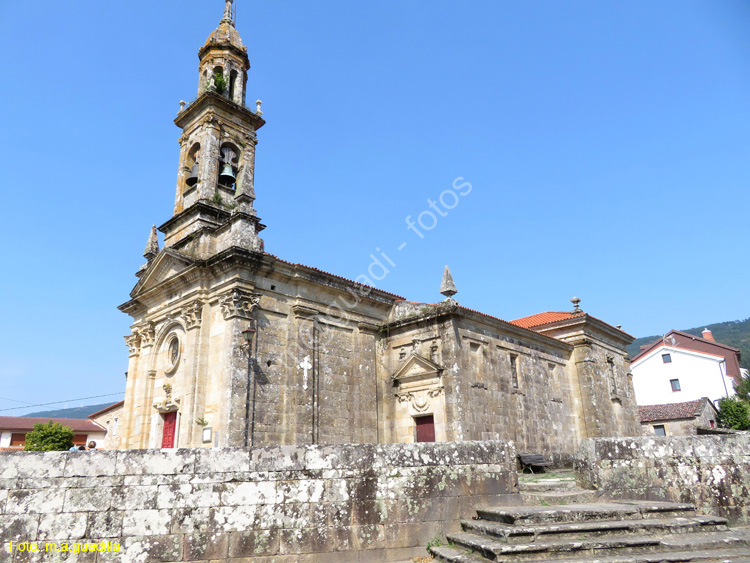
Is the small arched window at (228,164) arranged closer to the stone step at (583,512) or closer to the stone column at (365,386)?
the stone column at (365,386)

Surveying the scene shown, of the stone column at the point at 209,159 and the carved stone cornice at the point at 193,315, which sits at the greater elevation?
the stone column at the point at 209,159

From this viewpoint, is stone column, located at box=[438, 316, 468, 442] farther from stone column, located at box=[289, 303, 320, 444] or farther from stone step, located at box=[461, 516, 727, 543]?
stone step, located at box=[461, 516, 727, 543]

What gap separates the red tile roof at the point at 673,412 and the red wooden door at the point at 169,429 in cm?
3289

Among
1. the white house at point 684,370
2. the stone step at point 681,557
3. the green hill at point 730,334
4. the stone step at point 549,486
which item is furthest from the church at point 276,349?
the green hill at point 730,334

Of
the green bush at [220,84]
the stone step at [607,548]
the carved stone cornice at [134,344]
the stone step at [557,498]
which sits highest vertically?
the green bush at [220,84]

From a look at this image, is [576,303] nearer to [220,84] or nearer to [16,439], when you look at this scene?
[220,84]

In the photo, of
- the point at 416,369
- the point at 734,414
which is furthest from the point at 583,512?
the point at 734,414

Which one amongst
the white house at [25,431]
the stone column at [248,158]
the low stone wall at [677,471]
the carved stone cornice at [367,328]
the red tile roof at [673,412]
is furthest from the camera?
the white house at [25,431]

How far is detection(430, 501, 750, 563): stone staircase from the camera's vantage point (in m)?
5.66

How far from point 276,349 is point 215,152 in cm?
883

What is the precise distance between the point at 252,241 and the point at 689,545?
45.6 feet

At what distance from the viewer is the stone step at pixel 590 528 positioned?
5.92 meters

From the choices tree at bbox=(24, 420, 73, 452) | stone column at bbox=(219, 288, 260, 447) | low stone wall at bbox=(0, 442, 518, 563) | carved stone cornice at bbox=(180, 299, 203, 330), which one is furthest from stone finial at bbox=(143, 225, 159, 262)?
tree at bbox=(24, 420, 73, 452)

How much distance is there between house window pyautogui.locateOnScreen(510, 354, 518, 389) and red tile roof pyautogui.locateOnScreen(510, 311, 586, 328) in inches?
125
